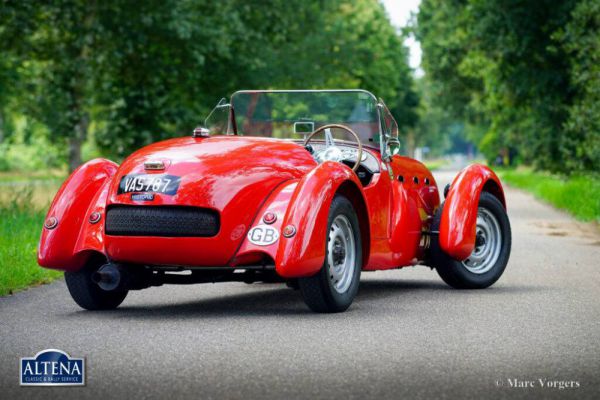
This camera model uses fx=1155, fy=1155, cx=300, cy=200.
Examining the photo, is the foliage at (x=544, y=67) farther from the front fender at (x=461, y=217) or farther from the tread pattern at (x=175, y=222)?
the tread pattern at (x=175, y=222)

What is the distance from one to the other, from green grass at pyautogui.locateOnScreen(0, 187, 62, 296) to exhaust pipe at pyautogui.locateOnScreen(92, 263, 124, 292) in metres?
1.97

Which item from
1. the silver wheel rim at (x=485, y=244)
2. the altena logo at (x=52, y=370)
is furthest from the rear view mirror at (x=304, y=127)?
the altena logo at (x=52, y=370)

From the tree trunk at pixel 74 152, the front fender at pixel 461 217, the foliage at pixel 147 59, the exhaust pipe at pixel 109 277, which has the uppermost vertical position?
the foliage at pixel 147 59

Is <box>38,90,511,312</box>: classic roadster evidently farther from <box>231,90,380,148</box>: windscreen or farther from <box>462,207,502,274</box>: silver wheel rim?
<box>462,207,502,274</box>: silver wheel rim

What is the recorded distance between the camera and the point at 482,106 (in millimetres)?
43219

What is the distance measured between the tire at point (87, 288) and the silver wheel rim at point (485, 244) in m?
3.25

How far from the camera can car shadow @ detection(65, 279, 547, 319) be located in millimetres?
8367

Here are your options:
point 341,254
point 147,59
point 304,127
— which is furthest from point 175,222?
point 147,59

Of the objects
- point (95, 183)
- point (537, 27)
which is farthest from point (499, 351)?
point (537, 27)

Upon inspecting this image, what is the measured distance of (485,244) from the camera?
10.2 meters

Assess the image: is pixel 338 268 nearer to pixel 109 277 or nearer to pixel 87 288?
pixel 109 277

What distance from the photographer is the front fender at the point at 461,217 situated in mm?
9516

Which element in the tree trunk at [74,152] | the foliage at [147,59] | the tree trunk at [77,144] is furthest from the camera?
the tree trunk at [74,152]

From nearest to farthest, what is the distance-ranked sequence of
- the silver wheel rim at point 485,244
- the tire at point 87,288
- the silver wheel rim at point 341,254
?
the silver wheel rim at point 341,254, the tire at point 87,288, the silver wheel rim at point 485,244
